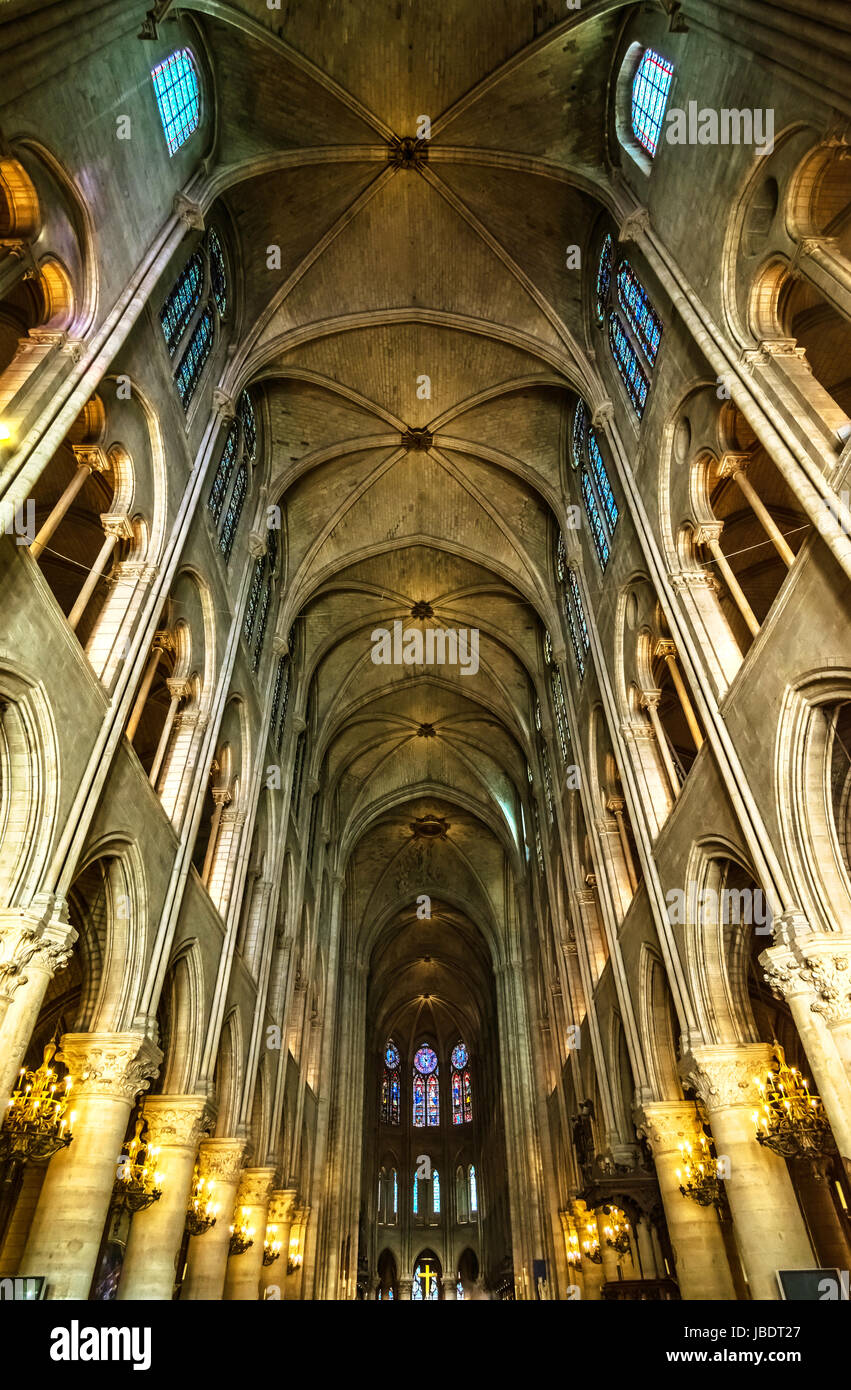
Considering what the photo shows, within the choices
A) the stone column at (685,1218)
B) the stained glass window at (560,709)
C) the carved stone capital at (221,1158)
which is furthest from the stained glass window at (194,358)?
the stone column at (685,1218)

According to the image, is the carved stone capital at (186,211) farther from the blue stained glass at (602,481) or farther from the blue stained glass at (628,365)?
the blue stained glass at (602,481)

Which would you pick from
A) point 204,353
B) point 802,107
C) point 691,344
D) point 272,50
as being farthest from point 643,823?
point 272,50

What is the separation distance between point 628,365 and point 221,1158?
16.8 meters

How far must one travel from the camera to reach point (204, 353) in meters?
16.3

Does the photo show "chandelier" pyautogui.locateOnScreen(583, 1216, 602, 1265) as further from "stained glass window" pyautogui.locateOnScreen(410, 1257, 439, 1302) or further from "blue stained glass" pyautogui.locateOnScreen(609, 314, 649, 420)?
"stained glass window" pyautogui.locateOnScreen(410, 1257, 439, 1302)

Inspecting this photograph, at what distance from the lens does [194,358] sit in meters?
15.8

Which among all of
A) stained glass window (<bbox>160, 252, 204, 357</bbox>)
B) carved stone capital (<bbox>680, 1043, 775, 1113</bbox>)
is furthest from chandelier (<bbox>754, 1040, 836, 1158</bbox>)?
stained glass window (<bbox>160, 252, 204, 357</bbox>)

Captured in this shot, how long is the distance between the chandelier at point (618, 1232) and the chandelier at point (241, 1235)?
7468 mm

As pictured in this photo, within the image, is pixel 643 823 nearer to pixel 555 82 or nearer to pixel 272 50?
pixel 555 82

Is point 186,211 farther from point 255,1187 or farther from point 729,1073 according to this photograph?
point 255,1187

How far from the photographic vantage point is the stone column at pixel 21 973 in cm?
778

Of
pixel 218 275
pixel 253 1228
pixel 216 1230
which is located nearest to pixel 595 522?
pixel 218 275

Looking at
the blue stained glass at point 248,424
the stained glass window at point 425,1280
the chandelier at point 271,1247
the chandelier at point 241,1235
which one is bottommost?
the chandelier at point 241,1235
